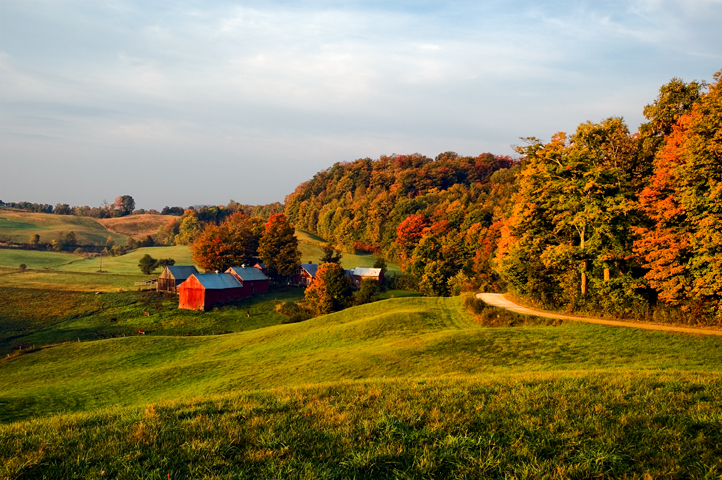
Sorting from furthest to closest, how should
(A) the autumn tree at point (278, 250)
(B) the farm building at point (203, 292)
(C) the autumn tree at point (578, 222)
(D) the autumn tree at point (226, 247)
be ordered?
(A) the autumn tree at point (278, 250)
(D) the autumn tree at point (226, 247)
(B) the farm building at point (203, 292)
(C) the autumn tree at point (578, 222)

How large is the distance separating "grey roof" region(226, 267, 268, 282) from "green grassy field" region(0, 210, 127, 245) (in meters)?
75.9

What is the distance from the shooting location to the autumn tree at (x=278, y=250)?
277 feet

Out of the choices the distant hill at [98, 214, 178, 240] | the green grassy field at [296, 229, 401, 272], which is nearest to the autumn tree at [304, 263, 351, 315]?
the green grassy field at [296, 229, 401, 272]

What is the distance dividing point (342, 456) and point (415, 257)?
230 ft

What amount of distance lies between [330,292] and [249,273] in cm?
2459

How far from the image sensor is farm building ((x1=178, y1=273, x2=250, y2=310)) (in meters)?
66.1

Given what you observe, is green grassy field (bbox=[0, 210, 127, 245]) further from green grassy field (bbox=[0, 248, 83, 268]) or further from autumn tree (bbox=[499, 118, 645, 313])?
autumn tree (bbox=[499, 118, 645, 313])

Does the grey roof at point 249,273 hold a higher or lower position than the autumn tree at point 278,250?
lower

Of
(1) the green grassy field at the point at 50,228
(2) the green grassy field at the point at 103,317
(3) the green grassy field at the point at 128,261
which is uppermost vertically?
(1) the green grassy field at the point at 50,228

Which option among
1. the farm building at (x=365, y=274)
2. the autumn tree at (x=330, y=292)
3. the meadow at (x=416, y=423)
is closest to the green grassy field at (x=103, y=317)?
the autumn tree at (x=330, y=292)

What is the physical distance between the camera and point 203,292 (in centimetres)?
6600

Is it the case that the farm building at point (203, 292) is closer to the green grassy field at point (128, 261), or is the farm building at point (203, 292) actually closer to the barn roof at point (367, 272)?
the barn roof at point (367, 272)

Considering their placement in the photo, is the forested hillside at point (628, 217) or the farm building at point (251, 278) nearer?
the forested hillside at point (628, 217)

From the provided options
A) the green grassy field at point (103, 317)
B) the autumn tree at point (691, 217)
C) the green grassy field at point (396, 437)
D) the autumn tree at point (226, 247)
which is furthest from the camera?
the autumn tree at point (226, 247)
